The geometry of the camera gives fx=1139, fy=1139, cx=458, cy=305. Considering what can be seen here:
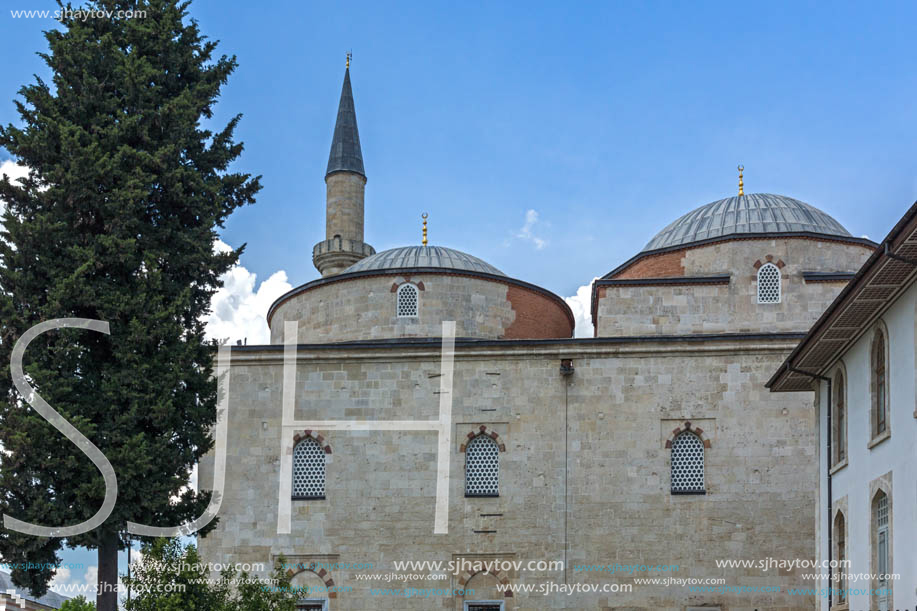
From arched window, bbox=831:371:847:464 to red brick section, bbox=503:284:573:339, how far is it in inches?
290

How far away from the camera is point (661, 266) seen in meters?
19.4

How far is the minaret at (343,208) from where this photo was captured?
26344 mm

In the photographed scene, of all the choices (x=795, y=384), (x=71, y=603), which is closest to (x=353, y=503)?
(x=795, y=384)

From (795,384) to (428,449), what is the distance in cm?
572

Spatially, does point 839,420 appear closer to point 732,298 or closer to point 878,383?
point 878,383

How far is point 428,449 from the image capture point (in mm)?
17656

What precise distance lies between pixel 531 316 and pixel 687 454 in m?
4.26

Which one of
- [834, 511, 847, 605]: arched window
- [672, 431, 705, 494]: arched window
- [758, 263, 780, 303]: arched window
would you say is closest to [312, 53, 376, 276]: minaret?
[758, 263, 780, 303]: arched window

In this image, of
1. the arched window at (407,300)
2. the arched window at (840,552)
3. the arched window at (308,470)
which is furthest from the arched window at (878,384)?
the arched window at (407,300)

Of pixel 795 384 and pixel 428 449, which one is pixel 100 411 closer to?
pixel 428 449

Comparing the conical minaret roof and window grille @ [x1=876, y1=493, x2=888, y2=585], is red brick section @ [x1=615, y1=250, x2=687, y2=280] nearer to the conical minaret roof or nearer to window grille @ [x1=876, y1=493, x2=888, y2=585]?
window grille @ [x1=876, y1=493, x2=888, y2=585]

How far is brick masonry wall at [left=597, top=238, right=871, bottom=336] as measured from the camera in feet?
60.0

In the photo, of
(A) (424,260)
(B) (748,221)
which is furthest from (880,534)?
(A) (424,260)

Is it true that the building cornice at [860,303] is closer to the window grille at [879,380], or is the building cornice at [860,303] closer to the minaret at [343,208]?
the window grille at [879,380]
